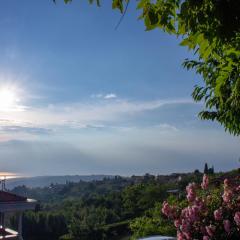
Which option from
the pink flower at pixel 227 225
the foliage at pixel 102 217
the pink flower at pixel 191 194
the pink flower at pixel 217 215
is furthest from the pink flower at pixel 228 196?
the foliage at pixel 102 217

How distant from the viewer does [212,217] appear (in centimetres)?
1281

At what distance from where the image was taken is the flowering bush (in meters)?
12.1

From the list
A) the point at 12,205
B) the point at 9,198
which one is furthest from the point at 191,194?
the point at 9,198

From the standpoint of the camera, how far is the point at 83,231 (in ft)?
236

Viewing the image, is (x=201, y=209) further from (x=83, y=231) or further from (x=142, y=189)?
(x=83, y=231)

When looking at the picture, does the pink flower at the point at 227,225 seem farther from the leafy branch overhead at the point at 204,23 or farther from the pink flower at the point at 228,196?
the leafy branch overhead at the point at 204,23

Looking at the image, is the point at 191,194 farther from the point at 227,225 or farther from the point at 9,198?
the point at 9,198

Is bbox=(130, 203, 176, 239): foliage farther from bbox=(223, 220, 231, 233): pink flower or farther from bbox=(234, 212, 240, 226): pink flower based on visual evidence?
bbox=(234, 212, 240, 226): pink flower

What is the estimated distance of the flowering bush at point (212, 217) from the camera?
12.1 meters

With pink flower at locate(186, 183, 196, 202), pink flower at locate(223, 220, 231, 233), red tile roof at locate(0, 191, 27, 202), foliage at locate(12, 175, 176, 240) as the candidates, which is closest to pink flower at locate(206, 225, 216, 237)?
pink flower at locate(223, 220, 231, 233)

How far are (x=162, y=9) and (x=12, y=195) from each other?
16.6 metres

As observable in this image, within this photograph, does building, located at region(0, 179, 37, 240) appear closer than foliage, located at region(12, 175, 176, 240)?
Yes

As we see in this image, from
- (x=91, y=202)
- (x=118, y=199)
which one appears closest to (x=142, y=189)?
(x=118, y=199)

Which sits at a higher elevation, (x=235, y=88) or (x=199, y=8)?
(x=199, y=8)
